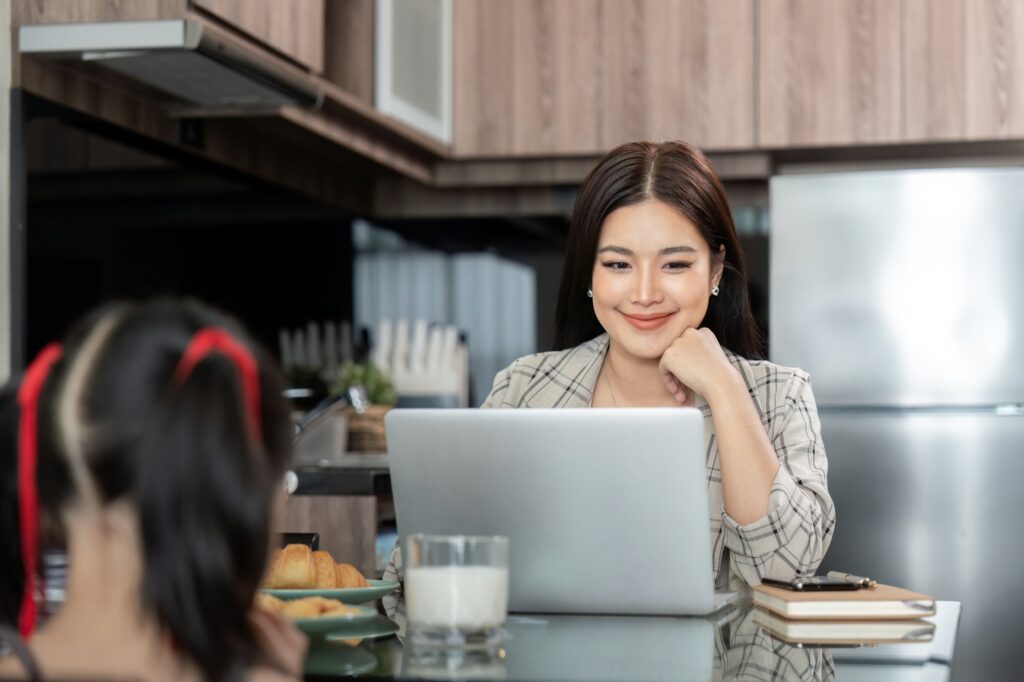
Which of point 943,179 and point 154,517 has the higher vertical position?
point 943,179

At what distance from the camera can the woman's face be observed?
1.82m

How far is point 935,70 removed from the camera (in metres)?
3.36

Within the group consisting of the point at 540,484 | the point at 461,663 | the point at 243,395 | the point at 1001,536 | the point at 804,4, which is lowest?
the point at 1001,536

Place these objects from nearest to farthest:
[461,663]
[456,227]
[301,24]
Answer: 1. [461,663]
2. [301,24]
3. [456,227]

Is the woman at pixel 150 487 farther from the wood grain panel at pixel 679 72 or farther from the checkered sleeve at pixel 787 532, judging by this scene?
the wood grain panel at pixel 679 72

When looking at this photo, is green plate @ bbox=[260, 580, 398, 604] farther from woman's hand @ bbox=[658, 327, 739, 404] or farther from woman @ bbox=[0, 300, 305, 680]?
woman's hand @ bbox=[658, 327, 739, 404]

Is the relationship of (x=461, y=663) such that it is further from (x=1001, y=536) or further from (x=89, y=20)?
(x=1001, y=536)

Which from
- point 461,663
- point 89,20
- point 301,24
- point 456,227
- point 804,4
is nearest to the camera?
point 461,663

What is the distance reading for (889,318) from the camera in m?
3.20

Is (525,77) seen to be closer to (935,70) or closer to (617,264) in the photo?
(935,70)

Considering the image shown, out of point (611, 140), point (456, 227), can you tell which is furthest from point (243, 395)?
point (456, 227)

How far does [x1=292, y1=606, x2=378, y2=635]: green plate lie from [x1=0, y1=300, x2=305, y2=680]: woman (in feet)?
1.05

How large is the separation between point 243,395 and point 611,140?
2.87 meters

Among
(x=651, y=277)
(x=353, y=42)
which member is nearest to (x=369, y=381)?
(x=353, y=42)
